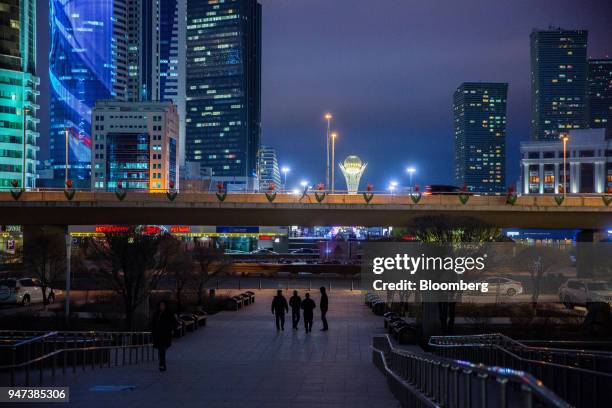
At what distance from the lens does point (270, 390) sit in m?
11.8

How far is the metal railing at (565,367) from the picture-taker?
9.13 metres

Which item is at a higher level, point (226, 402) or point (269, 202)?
point (269, 202)

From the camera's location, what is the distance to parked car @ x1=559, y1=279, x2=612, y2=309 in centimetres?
3049

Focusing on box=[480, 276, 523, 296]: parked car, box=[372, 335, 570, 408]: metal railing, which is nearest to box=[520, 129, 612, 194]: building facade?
box=[480, 276, 523, 296]: parked car

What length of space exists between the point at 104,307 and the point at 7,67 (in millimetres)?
99319

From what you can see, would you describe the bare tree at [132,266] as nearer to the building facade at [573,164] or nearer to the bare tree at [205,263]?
the bare tree at [205,263]

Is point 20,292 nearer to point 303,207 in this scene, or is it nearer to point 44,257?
point 44,257

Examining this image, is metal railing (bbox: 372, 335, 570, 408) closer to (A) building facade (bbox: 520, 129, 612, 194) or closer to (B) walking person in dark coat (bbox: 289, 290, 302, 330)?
(B) walking person in dark coat (bbox: 289, 290, 302, 330)

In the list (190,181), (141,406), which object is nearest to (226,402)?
(141,406)

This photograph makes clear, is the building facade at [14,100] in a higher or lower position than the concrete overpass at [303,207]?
higher

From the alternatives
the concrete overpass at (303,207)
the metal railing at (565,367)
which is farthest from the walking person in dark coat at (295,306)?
the concrete overpass at (303,207)

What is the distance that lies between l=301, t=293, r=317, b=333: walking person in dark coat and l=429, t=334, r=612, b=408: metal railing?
25.9 ft

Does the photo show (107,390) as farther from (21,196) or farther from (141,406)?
(21,196)

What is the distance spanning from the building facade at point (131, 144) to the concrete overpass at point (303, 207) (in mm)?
114393
